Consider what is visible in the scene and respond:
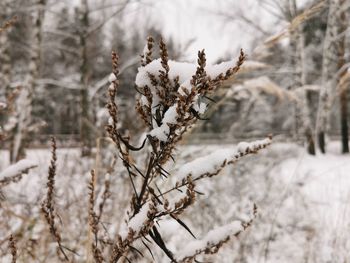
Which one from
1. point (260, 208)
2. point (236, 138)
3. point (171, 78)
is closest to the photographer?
point (171, 78)

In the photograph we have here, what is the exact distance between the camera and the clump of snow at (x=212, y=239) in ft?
2.92

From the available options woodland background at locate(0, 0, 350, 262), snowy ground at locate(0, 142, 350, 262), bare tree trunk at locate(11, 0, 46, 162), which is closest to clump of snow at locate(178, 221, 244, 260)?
woodland background at locate(0, 0, 350, 262)

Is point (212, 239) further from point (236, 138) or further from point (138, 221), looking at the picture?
point (236, 138)

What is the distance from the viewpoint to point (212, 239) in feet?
2.98

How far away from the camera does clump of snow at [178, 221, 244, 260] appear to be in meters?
0.89

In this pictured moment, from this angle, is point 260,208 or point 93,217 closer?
point 93,217

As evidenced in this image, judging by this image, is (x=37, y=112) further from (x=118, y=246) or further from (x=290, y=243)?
(x=118, y=246)

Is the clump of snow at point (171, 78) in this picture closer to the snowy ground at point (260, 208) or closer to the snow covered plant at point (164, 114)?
the snow covered plant at point (164, 114)

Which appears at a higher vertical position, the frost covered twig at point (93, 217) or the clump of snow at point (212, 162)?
the clump of snow at point (212, 162)

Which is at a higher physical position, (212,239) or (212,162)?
(212,162)

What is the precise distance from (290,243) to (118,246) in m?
4.17

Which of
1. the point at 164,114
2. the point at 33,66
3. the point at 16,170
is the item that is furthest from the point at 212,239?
the point at 33,66

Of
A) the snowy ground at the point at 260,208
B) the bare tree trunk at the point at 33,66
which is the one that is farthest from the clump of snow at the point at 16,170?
the bare tree trunk at the point at 33,66

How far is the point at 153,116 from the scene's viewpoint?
2.48ft
